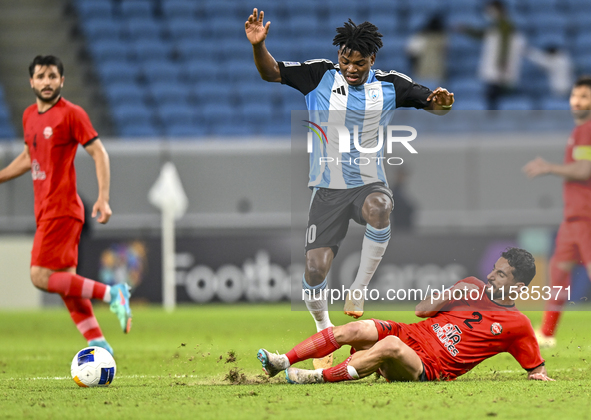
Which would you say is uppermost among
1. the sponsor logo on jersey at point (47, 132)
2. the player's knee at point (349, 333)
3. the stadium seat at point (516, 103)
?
the stadium seat at point (516, 103)

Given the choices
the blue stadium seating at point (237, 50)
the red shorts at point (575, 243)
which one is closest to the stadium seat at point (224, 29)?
the blue stadium seating at point (237, 50)

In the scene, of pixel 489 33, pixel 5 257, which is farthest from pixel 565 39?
pixel 5 257

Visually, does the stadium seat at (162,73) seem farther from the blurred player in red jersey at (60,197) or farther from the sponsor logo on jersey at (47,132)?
the sponsor logo on jersey at (47,132)

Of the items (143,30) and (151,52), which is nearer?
(151,52)

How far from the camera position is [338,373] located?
15.4 feet

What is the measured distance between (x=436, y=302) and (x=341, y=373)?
2.54 feet

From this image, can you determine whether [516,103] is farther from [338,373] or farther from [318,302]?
[338,373]

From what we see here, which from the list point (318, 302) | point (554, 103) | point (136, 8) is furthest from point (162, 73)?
point (318, 302)

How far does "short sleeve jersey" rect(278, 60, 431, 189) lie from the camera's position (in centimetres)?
532

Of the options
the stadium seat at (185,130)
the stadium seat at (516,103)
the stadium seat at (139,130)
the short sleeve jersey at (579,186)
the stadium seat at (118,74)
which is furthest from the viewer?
the stadium seat at (118,74)

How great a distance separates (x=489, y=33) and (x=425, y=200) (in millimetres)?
4388

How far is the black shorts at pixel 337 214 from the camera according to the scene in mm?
5273

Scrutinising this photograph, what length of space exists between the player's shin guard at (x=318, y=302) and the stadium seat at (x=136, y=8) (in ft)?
39.0

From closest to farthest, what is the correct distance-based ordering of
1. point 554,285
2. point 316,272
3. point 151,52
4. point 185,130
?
point 316,272
point 554,285
point 185,130
point 151,52
